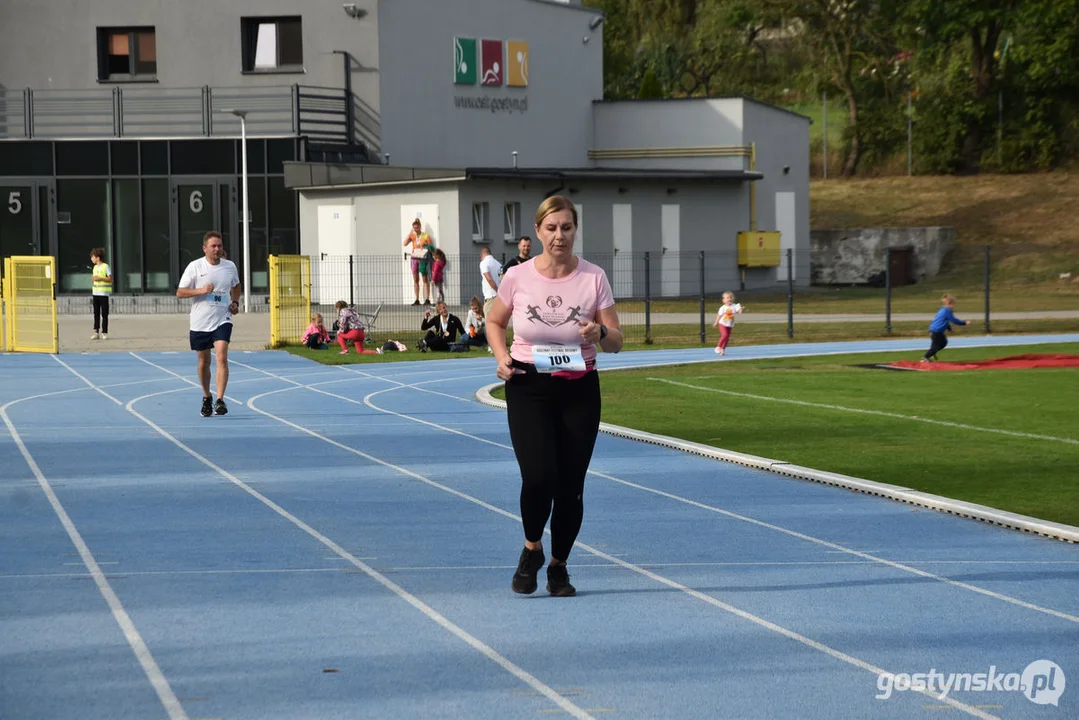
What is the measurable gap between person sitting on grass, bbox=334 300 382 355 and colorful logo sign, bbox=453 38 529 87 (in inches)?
Answer: 734

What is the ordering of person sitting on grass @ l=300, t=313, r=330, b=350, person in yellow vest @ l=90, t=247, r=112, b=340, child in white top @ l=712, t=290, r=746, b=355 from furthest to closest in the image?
person in yellow vest @ l=90, t=247, r=112, b=340 < person sitting on grass @ l=300, t=313, r=330, b=350 < child in white top @ l=712, t=290, r=746, b=355

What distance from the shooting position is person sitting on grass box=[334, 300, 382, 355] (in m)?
27.7

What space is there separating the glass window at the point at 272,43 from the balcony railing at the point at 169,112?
3.03ft

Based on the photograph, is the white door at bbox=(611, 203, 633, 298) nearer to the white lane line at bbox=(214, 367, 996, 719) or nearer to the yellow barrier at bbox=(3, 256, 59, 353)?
the yellow barrier at bbox=(3, 256, 59, 353)

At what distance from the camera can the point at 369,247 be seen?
40.5 meters

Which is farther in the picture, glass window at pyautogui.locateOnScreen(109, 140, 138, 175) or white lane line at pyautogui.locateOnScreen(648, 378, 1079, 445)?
glass window at pyautogui.locateOnScreen(109, 140, 138, 175)

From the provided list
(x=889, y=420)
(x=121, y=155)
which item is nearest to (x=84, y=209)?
(x=121, y=155)

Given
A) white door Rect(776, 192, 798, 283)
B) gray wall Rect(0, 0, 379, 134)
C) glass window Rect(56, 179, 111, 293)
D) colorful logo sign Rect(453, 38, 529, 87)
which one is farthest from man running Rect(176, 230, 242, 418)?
white door Rect(776, 192, 798, 283)

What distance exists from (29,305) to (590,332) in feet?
79.4

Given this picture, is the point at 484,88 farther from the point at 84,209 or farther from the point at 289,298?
the point at 289,298

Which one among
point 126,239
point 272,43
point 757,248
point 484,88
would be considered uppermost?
point 272,43

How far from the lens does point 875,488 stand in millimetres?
11188

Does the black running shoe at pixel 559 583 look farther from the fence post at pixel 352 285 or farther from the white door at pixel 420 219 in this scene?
the white door at pixel 420 219

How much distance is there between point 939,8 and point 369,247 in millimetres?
35271
